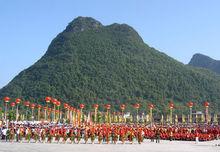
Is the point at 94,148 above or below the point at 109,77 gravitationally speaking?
below

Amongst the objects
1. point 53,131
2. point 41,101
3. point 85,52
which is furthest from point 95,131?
point 85,52

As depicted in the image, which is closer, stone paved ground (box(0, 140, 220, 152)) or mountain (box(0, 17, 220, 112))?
stone paved ground (box(0, 140, 220, 152))

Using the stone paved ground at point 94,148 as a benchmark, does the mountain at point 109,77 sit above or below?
above

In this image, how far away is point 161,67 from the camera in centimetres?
17188

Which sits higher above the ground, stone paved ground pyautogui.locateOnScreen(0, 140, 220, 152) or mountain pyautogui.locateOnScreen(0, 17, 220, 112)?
mountain pyautogui.locateOnScreen(0, 17, 220, 112)

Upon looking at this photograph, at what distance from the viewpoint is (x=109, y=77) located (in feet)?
525

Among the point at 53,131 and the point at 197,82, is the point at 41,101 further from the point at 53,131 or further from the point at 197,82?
the point at 53,131

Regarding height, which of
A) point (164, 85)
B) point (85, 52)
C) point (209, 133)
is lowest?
point (209, 133)

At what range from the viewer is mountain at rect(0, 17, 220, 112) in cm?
14550

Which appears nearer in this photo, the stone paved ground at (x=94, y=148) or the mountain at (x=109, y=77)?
the stone paved ground at (x=94, y=148)

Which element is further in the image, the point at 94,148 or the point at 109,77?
the point at 109,77

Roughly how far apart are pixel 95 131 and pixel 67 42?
501 ft

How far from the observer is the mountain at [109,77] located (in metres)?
146

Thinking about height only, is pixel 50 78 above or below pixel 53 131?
above
